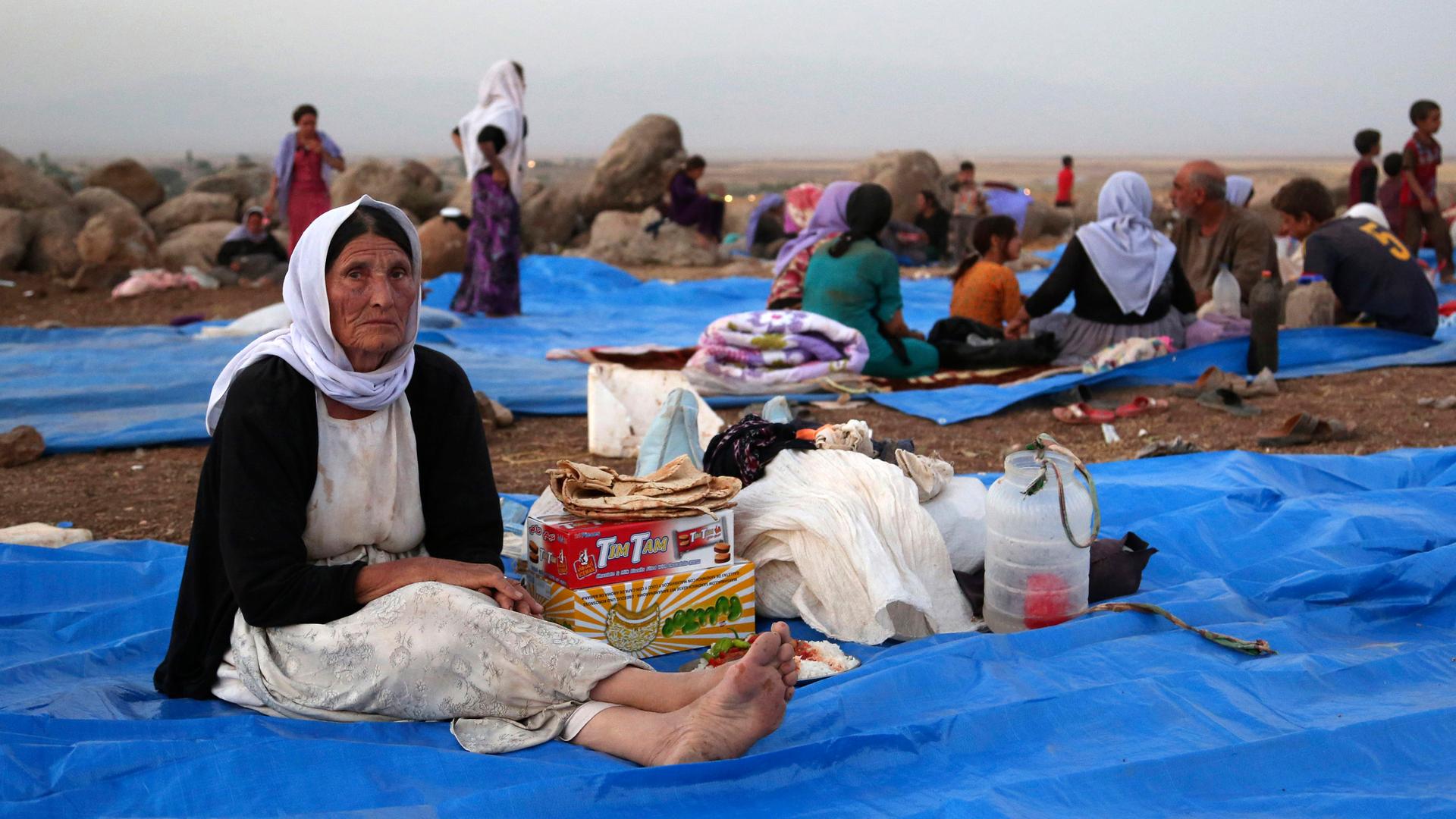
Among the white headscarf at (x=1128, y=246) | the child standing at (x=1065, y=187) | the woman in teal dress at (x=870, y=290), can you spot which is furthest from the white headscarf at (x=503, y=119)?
the child standing at (x=1065, y=187)

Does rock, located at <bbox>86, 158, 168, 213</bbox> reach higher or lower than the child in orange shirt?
higher

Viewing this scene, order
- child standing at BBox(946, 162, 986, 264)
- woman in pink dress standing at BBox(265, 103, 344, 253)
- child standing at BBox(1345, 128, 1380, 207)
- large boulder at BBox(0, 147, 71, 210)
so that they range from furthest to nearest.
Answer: child standing at BBox(946, 162, 986, 264) → large boulder at BBox(0, 147, 71, 210) → child standing at BBox(1345, 128, 1380, 207) → woman in pink dress standing at BBox(265, 103, 344, 253)

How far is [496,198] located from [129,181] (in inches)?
347

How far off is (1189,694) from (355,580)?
5.56 feet

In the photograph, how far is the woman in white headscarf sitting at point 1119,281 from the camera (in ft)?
20.9

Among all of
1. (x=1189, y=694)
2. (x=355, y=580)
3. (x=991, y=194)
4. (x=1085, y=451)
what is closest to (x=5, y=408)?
(x=355, y=580)

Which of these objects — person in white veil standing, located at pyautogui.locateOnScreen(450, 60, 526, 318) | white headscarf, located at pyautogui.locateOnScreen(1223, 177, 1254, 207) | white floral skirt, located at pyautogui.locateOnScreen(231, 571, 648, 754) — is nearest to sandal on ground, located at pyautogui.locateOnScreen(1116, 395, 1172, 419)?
white floral skirt, located at pyautogui.locateOnScreen(231, 571, 648, 754)

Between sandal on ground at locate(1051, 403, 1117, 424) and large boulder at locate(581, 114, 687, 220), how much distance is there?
1281cm

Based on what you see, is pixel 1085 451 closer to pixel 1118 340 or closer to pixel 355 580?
pixel 1118 340

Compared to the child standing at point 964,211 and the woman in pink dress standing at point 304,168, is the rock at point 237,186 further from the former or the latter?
the child standing at point 964,211

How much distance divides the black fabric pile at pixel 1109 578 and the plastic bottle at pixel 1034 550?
0.13 meters

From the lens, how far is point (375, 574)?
96.0 inches

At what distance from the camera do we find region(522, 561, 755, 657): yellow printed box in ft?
9.48

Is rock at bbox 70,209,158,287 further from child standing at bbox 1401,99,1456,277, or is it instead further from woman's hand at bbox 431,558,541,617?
child standing at bbox 1401,99,1456,277
